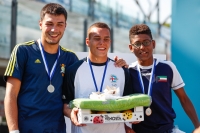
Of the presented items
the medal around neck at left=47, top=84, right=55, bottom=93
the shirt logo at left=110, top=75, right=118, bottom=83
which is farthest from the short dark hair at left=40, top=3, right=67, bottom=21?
the shirt logo at left=110, top=75, right=118, bottom=83

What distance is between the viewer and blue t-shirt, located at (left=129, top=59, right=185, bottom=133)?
3664 mm

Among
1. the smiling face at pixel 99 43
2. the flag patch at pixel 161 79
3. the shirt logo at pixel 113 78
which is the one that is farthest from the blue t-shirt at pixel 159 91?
the smiling face at pixel 99 43

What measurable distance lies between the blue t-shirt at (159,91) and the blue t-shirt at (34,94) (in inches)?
33.6

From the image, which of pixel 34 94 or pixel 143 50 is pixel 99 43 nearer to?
pixel 143 50

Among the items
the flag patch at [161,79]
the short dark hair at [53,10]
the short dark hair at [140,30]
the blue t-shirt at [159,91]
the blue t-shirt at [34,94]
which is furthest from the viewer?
the short dark hair at [140,30]

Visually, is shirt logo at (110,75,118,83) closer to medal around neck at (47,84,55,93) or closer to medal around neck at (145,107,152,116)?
medal around neck at (145,107,152,116)

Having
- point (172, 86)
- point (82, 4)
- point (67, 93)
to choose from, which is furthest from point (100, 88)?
point (82, 4)

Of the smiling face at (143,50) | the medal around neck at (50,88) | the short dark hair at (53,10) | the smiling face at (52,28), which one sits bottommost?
the medal around neck at (50,88)

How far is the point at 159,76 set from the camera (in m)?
3.79

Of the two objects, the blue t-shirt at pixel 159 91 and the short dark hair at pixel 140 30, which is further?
the short dark hair at pixel 140 30

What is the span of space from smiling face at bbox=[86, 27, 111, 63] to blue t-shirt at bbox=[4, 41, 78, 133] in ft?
1.41

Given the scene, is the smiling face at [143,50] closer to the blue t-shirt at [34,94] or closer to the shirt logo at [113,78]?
the shirt logo at [113,78]

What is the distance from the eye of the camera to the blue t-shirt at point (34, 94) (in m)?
3.40

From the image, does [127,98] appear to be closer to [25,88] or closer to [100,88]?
[100,88]
